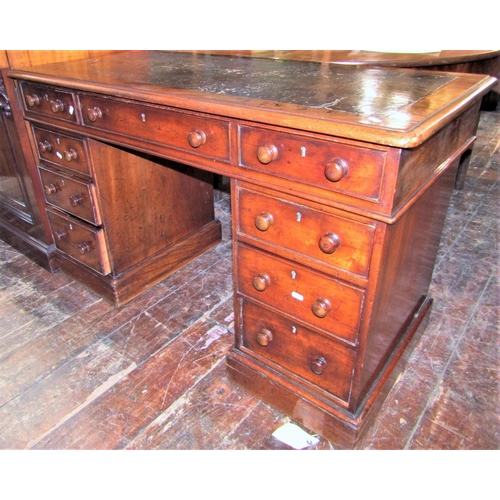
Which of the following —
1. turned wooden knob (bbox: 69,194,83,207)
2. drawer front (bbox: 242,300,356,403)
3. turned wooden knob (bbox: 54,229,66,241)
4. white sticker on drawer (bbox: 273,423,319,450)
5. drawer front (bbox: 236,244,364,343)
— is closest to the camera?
drawer front (bbox: 236,244,364,343)

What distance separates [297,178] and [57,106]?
1.05m

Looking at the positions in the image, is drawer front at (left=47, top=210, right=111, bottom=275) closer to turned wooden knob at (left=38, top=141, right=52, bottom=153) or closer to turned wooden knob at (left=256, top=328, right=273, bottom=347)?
turned wooden knob at (left=38, top=141, right=52, bottom=153)

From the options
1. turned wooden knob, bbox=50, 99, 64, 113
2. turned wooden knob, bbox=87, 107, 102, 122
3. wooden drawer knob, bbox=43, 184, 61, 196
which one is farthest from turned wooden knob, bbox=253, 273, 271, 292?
wooden drawer knob, bbox=43, 184, 61, 196

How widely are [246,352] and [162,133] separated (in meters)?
0.76

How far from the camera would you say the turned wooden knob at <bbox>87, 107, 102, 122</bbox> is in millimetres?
1470

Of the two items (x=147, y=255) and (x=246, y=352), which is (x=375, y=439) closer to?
(x=246, y=352)

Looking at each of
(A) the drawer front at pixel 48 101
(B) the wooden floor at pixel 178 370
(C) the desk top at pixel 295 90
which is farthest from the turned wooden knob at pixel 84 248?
(C) the desk top at pixel 295 90

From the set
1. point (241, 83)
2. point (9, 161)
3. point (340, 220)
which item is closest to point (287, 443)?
point (340, 220)

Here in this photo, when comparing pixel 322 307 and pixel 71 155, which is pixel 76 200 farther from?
pixel 322 307

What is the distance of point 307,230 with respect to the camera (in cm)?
113

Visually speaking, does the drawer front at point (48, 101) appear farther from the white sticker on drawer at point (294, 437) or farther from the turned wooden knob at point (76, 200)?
the white sticker on drawer at point (294, 437)

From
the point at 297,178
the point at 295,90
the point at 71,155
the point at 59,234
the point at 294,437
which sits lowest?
the point at 294,437

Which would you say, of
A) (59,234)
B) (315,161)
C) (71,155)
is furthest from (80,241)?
(315,161)

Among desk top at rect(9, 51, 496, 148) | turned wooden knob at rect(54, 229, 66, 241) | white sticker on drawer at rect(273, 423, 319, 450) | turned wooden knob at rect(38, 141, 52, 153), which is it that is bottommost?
white sticker on drawer at rect(273, 423, 319, 450)
